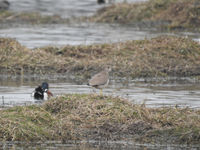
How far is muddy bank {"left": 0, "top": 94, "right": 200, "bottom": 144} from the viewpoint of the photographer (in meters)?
10.9

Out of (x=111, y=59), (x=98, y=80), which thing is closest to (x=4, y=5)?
(x=111, y=59)

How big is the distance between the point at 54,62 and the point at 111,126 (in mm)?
8234

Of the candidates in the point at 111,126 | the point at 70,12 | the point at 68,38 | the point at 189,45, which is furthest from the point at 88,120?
the point at 70,12

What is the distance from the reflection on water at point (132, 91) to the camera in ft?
48.3

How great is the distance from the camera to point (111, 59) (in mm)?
19344


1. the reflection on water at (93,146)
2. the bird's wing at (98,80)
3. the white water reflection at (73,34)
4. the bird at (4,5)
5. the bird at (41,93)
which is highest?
the bird's wing at (98,80)

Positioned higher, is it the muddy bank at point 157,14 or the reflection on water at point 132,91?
the muddy bank at point 157,14

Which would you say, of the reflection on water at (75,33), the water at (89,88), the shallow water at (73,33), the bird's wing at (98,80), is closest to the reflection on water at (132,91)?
the water at (89,88)

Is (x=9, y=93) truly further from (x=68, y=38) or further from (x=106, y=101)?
(x=68, y=38)

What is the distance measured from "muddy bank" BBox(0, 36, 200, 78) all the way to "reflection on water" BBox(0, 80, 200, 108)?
3.47 feet

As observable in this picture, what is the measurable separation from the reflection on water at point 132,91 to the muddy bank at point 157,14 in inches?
504

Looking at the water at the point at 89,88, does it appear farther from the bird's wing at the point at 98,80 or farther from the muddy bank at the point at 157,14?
the muddy bank at the point at 157,14

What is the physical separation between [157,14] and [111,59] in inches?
546

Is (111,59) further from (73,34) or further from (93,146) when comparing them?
(73,34)
